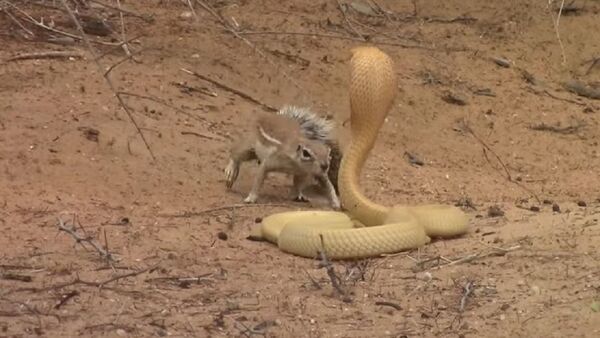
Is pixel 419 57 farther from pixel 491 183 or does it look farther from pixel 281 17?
pixel 491 183

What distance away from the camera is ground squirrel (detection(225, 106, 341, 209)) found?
8.02 m

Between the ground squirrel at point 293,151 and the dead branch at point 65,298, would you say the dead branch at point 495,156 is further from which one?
the dead branch at point 65,298

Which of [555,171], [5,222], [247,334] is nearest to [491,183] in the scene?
[555,171]

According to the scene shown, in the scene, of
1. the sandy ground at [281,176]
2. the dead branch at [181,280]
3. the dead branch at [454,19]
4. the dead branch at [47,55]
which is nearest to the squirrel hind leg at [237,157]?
the sandy ground at [281,176]

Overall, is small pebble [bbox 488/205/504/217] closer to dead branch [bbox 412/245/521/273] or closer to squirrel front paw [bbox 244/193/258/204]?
dead branch [bbox 412/245/521/273]

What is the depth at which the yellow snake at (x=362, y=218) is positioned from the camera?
6.55 metres

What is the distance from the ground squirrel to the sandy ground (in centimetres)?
17

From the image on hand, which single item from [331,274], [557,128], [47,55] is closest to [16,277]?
[331,274]

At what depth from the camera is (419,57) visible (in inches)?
476

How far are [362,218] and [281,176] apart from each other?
6.06 feet

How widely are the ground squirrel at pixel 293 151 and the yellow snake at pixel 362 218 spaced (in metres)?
0.52

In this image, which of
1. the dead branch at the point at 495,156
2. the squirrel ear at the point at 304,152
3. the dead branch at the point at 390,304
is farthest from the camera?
the dead branch at the point at 495,156

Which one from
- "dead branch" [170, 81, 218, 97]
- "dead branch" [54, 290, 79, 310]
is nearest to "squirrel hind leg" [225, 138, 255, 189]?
"dead branch" [170, 81, 218, 97]

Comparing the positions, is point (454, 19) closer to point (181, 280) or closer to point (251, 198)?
point (251, 198)
